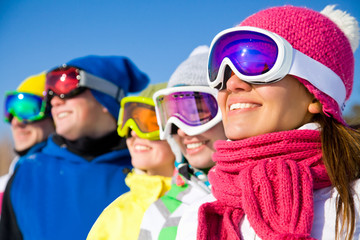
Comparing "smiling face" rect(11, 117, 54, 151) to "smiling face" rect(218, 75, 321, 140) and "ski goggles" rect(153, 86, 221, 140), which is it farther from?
"smiling face" rect(218, 75, 321, 140)

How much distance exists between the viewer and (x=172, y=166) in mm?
3225

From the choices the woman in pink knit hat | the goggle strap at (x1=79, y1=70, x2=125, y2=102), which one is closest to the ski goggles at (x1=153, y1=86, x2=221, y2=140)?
the woman in pink knit hat

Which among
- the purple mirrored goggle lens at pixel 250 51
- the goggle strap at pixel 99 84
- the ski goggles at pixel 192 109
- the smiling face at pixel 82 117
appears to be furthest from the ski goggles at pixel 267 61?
the goggle strap at pixel 99 84

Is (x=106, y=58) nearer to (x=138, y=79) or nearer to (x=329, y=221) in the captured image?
(x=138, y=79)

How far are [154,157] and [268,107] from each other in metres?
1.54

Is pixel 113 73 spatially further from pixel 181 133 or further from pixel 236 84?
pixel 236 84

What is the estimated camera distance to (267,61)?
177cm

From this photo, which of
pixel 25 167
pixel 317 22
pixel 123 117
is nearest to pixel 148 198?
pixel 123 117

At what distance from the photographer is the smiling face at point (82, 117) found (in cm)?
402

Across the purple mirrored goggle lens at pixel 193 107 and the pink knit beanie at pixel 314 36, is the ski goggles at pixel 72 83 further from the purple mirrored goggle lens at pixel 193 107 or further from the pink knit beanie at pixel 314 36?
the pink knit beanie at pixel 314 36

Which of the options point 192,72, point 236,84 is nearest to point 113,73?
point 192,72

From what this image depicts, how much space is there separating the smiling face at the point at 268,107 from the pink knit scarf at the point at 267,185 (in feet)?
0.25

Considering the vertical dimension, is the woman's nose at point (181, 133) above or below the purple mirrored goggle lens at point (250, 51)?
below

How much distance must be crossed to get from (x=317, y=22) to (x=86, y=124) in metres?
2.70
